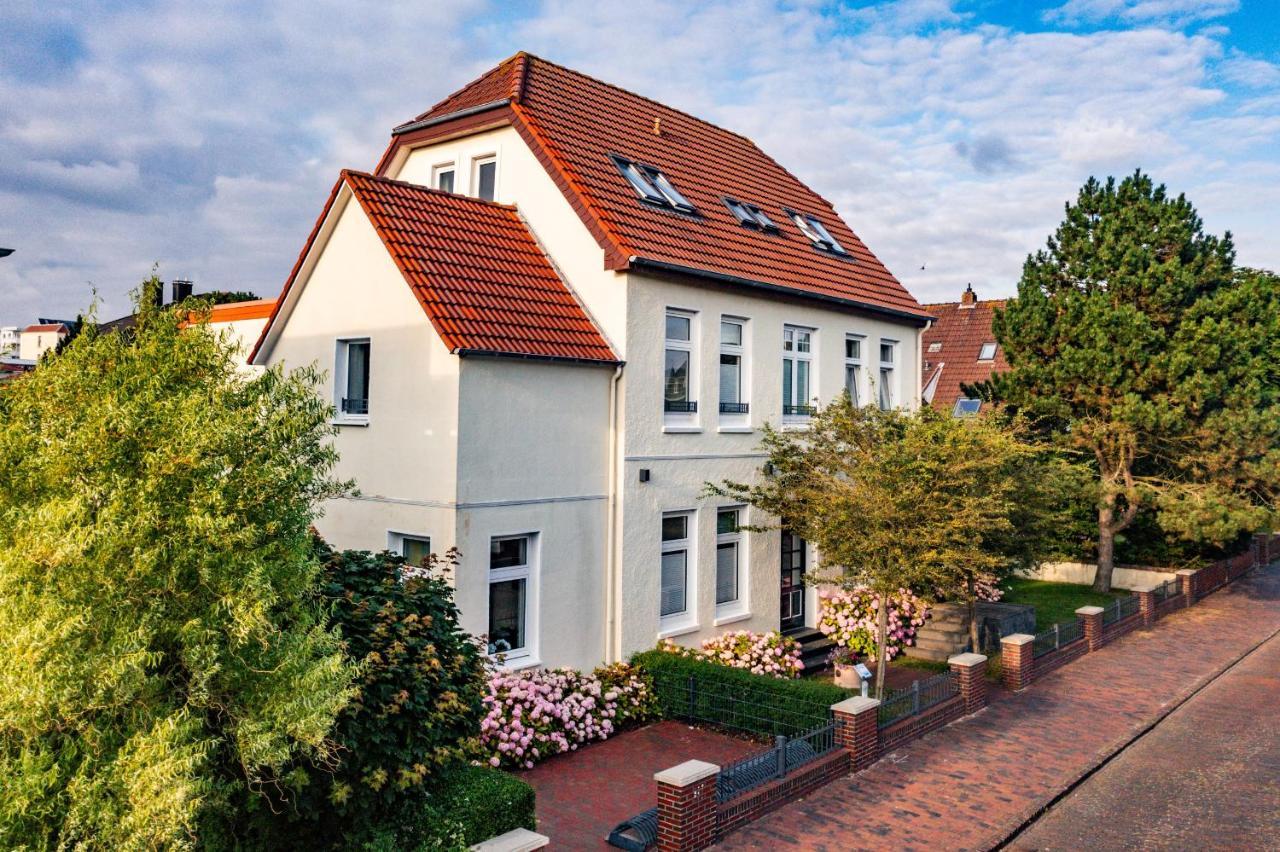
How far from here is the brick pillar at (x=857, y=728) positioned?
39.8 ft

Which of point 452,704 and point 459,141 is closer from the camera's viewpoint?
point 452,704

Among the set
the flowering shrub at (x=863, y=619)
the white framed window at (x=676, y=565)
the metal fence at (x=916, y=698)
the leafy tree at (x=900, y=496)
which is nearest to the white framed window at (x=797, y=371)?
the leafy tree at (x=900, y=496)

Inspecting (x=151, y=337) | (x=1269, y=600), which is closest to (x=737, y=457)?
(x=151, y=337)

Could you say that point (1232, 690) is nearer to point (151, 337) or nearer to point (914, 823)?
point (914, 823)

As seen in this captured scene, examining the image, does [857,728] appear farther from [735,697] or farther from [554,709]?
[554,709]

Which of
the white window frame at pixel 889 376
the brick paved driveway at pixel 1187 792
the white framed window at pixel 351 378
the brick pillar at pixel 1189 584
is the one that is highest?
the white window frame at pixel 889 376

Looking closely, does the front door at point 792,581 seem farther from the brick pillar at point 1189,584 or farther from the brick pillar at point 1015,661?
the brick pillar at point 1189,584

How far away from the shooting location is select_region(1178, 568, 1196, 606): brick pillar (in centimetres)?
2397

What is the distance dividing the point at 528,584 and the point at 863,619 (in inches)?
308

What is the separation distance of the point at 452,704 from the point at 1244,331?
71.8 feet

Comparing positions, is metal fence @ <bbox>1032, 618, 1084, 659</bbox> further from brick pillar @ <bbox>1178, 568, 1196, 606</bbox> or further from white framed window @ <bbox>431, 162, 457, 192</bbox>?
white framed window @ <bbox>431, 162, 457, 192</bbox>

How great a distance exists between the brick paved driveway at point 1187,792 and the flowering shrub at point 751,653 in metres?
5.28

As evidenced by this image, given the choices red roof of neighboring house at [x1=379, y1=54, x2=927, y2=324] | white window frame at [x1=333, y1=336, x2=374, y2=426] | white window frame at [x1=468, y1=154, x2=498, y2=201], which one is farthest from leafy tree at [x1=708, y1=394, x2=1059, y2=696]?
white window frame at [x1=468, y1=154, x2=498, y2=201]

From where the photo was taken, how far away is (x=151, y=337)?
6.18 m
